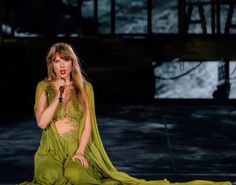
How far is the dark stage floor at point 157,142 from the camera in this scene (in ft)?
21.9

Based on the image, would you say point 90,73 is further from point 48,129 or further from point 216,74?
point 48,129

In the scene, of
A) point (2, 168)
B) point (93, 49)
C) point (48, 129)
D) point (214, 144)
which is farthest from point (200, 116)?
point (48, 129)

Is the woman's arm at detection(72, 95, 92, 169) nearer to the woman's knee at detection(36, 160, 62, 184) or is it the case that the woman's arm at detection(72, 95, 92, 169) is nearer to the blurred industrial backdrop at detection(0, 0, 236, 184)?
the woman's knee at detection(36, 160, 62, 184)

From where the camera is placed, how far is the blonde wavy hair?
502cm

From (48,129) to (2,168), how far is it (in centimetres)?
179

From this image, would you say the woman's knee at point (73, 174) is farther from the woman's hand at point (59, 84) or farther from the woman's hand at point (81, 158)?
the woman's hand at point (59, 84)

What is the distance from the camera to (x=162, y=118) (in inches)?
409

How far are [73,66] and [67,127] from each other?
44cm

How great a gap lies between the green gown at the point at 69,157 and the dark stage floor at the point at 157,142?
1117mm

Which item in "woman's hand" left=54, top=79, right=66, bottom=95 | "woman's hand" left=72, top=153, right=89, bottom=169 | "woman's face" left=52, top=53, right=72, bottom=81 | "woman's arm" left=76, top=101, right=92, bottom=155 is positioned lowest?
"woman's hand" left=72, top=153, right=89, bottom=169

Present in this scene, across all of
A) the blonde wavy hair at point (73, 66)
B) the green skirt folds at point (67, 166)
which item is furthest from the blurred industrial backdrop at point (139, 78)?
the blonde wavy hair at point (73, 66)

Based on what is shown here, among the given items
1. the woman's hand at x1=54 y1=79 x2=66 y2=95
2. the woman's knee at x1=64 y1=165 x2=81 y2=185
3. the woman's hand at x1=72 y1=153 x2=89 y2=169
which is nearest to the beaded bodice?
the woman's hand at x1=54 y1=79 x2=66 y2=95

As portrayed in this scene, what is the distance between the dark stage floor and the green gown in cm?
112

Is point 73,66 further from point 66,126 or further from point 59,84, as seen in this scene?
point 66,126
